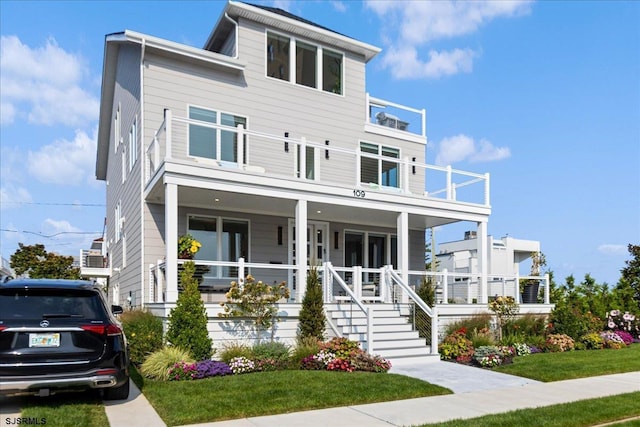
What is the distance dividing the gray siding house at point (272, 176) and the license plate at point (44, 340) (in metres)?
4.76

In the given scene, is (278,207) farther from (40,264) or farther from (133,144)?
(40,264)

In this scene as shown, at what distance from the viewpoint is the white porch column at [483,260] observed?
16406mm

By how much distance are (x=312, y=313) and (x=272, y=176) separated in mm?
3658

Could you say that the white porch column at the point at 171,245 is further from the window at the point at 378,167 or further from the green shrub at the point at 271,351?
the window at the point at 378,167

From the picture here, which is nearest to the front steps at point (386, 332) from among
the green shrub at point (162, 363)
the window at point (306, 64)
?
the green shrub at point (162, 363)

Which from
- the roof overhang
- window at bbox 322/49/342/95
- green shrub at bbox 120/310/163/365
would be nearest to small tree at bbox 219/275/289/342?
green shrub at bbox 120/310/163/365

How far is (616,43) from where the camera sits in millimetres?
14102

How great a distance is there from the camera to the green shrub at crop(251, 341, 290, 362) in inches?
415

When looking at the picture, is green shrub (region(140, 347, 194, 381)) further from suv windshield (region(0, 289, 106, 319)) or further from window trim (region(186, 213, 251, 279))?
window trim (region(186, 213, 251, 279))

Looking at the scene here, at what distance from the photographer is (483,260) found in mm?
16938

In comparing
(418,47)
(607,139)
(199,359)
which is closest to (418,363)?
(199,359)

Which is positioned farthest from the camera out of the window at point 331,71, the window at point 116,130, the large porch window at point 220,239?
the window at point 116,130

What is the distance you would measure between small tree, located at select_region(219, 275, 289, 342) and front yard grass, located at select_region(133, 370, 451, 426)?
1.90 m

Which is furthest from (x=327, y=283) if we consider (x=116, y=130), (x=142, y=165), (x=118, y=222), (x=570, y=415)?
(x=116, y=130)
